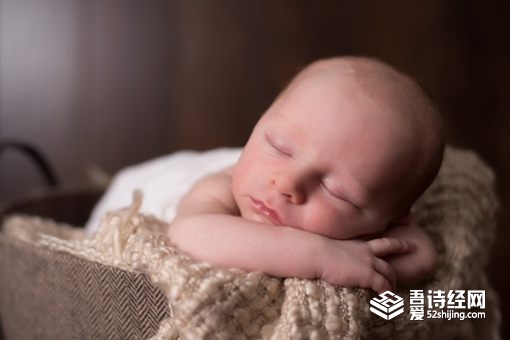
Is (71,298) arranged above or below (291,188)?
below

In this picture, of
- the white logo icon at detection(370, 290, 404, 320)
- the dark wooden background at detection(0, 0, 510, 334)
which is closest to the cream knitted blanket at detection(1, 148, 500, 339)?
the white logo icon at detection(370, 290, 404, 320)

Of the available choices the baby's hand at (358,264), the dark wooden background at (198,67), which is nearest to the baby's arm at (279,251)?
the baby's hand at (358,264)

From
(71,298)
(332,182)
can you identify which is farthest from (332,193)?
(71,298)

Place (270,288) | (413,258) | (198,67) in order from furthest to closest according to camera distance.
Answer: (198,67), (413,258), (270,288)

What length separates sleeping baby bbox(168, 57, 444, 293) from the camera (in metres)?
0.60

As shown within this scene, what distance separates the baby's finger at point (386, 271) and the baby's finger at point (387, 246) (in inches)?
0.6

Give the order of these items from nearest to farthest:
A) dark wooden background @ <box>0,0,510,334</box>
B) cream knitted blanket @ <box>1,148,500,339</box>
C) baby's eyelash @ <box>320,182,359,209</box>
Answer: cream knitted blanket @ <box>1,148,500,339</box>
baby's eyelash @ <box>320,182,359,209</box>
dark wooden background @ <box>0,0,510,334</box>

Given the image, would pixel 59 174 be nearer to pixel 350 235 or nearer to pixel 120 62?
pixel 120 62

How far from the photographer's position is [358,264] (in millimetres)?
606

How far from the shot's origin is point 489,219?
816 mm

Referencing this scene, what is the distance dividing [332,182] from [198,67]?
2.70 ft

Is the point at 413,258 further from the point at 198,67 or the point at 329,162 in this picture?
the point at 198,67

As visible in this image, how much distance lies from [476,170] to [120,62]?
0.86 meters

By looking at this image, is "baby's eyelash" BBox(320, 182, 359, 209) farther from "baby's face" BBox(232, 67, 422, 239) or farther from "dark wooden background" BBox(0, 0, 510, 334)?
"dark wooden background" BBox(0, 0, 510, 334)
